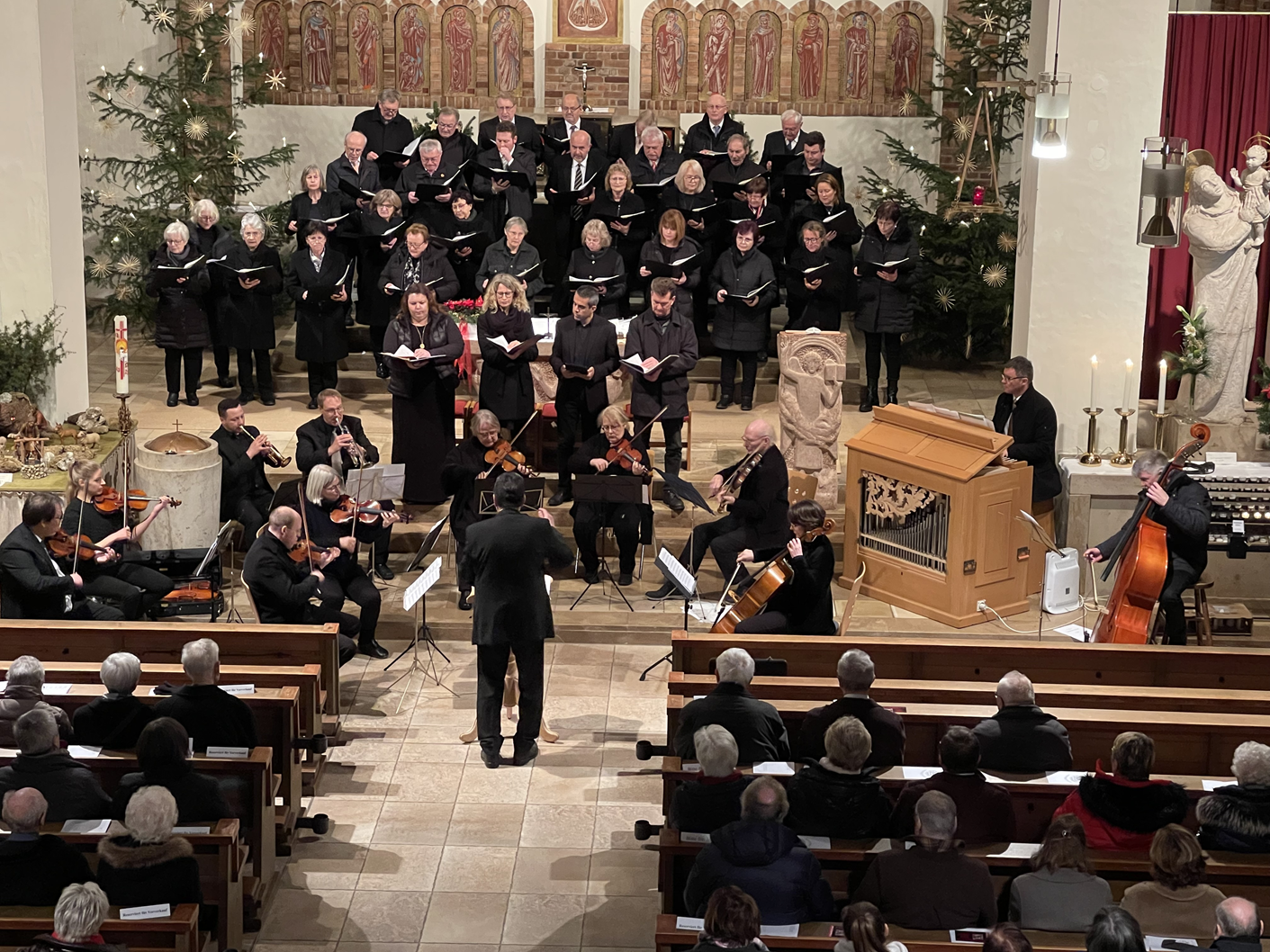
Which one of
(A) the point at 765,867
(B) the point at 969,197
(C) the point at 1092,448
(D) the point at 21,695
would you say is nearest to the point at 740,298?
(B) the point at 969,197

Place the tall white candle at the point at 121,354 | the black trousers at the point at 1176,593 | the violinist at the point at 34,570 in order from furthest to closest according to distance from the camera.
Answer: the tall white candle at the point at 121,354
the black trousers at the point at 1176,593
the violinist at the point at 34,570

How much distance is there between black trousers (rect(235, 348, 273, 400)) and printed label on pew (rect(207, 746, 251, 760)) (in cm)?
633

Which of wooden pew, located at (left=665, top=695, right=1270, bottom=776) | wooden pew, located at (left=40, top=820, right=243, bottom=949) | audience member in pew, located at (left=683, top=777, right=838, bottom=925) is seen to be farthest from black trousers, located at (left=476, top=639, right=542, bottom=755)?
audience member in pew, located at (left=683, top=777, right=838, bottom=925)

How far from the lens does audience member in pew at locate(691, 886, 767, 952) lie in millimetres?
5145

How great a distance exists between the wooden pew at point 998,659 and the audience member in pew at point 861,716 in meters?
1.13

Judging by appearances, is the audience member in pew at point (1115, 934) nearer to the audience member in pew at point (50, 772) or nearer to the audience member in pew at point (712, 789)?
the audience member in pew at point (712, 789)

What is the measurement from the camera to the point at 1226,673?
26.1ft

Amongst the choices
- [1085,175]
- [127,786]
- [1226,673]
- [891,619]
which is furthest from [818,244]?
[127,786]

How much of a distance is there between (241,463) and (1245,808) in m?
6.26

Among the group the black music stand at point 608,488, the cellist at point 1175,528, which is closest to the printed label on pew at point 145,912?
the black music stand at point 608,488

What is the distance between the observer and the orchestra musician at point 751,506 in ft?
32.0

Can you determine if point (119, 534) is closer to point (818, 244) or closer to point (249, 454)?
point (249, 454)

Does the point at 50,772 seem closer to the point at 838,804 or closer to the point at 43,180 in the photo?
the point at 838,804

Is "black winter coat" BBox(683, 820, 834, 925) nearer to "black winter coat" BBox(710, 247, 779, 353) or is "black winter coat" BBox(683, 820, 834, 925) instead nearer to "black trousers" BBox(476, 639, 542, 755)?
"black trousers" BBox(476, 639, 542, 755)
